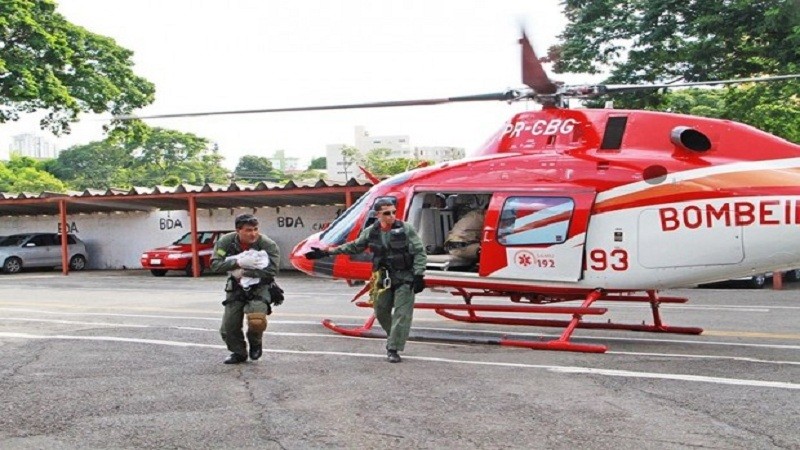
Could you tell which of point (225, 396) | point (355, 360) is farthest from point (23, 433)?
point (355, 360)

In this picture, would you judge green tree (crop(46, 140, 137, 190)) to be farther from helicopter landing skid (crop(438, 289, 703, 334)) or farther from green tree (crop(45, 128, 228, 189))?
helicopter landing skid (crop(438, 289, 703, 334))

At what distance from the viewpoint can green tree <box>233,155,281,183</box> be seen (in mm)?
114688

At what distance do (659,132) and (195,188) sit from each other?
59.8 feet

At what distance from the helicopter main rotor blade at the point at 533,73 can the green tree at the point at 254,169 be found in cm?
10537

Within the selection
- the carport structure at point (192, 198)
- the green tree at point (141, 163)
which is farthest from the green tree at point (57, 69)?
the green tree at point (141, 163)

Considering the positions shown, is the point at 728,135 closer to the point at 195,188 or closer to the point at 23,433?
the point at 23,433

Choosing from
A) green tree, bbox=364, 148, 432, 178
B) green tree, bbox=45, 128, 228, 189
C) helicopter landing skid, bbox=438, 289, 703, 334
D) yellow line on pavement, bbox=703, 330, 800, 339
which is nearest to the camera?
helicopter landing skid, bbox=438, 289, 703, 334

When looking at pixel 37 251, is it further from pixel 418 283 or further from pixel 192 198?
pixel 418 283

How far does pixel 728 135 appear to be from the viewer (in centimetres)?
908

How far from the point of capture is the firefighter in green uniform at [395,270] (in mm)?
8617

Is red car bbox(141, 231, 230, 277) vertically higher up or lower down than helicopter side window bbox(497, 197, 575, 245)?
lower down

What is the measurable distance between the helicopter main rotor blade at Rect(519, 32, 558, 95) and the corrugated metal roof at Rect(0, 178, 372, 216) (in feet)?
44.0

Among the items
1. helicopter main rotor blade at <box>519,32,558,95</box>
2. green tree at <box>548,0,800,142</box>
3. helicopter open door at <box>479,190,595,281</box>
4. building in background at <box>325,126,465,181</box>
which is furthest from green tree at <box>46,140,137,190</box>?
helicopter main rotor blade at <box>519,32,558,95</box>

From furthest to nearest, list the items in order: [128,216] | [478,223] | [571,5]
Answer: [128,216]
[571,5]
[478,223]
